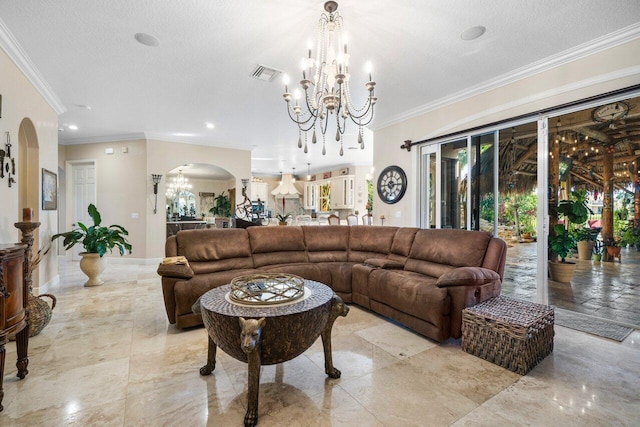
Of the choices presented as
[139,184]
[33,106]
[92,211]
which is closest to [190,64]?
[33,106]

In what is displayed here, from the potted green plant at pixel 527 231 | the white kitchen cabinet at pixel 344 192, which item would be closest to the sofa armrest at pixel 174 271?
the potted green plant at pixel 527 231

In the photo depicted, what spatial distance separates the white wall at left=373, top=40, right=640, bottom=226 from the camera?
288 centimetres

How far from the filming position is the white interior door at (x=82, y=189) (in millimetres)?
6859

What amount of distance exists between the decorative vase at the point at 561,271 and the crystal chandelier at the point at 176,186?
1041cm

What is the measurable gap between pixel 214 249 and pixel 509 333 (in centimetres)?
300

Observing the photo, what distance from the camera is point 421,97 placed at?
4.37m

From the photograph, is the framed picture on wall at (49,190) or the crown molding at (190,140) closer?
the framed picture on wall at (49,190)

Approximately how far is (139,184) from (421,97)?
5.83 meters

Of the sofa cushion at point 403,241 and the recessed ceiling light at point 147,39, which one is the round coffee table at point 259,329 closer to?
the sofa cushion at point 403,241

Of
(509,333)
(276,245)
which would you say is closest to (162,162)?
(276,245)

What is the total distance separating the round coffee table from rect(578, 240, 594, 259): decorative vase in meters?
3.37

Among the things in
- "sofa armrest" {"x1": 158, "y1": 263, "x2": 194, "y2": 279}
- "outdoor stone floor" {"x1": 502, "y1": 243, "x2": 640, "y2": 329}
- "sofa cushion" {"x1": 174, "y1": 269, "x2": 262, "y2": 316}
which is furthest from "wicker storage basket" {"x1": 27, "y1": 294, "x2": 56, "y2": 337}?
"outdoor stone floor" {"x1": 502, "y1": 243, "x2": 640, "y2": 329}

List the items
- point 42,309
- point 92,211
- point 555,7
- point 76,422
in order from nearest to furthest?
point 76,422 < point 555,7 < point 42,309 < point 92,211

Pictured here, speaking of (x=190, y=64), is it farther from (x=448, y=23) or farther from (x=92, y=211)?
(x=92, y=211)
